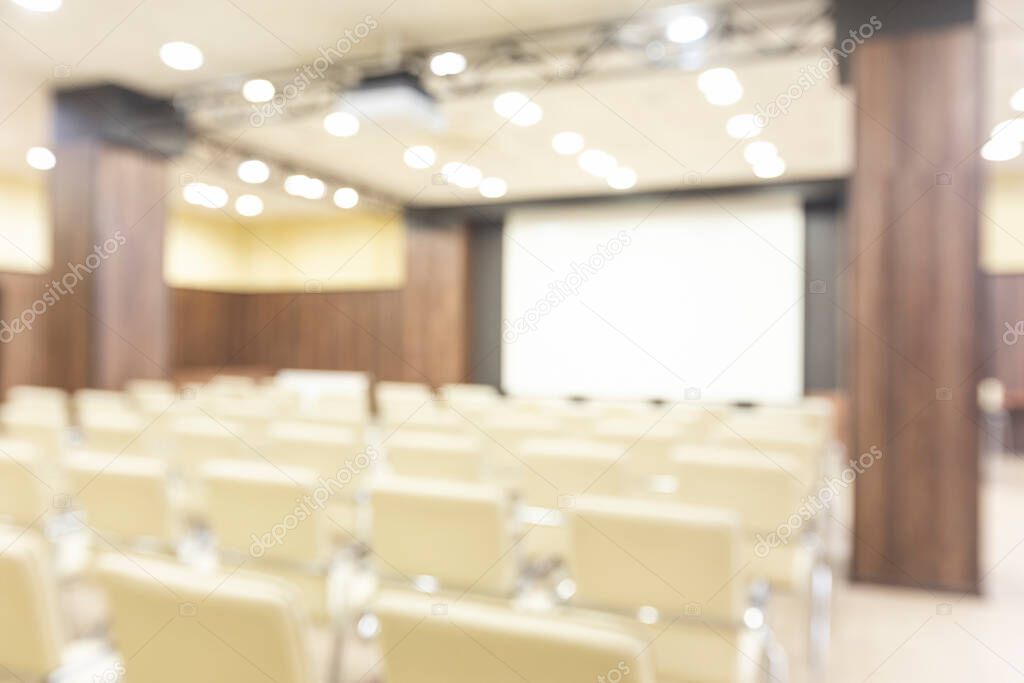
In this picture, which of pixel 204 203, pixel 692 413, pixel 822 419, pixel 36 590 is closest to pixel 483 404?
pixel 692 413

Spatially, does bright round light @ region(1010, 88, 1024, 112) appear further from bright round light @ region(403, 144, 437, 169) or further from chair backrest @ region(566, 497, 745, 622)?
chair backrest @ region(566, 497, 745, 622)

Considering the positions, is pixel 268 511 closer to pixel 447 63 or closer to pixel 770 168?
pixel 447 63

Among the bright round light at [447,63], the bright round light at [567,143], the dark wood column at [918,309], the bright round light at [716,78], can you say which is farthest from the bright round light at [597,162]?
the dark wood column at [918,309]

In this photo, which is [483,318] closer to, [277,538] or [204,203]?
[204,203]

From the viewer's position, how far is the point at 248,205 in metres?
14.2

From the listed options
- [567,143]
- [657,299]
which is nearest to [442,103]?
[567,143]

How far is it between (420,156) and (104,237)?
171 inches

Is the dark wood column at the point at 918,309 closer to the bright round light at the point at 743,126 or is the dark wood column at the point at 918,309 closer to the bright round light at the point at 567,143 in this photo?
the bright round light at the point at 743,126

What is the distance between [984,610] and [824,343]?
28.4 ft

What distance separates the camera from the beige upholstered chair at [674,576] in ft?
7.70

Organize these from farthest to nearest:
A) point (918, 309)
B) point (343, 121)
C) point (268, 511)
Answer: point (343, 121) < point (918, 309) < point (268, 511)

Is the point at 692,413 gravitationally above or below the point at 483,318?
below

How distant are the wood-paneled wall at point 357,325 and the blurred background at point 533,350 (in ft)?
0.31

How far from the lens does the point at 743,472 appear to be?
10.8ft
